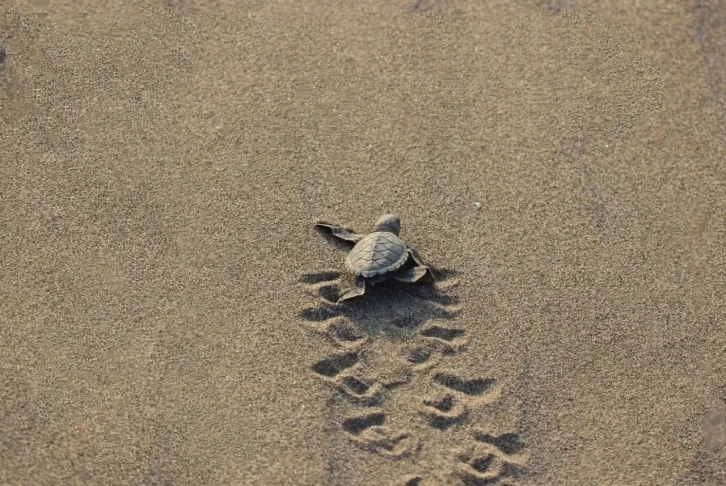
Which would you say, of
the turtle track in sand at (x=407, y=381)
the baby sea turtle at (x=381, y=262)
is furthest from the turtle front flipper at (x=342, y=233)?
the turtle track in sand at (x=407, y=381)

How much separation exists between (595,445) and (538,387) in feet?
1.00

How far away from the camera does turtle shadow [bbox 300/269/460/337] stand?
3.25 m

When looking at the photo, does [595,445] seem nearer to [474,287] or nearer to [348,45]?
[474,287]

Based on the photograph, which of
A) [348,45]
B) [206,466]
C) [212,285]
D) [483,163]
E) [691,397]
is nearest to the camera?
[206,466]

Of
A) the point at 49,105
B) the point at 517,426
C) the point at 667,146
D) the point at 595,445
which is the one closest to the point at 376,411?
the point at 517,426

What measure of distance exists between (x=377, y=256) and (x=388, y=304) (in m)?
0.23

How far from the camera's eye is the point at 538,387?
10.2 feet

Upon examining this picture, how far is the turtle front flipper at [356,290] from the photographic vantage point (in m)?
3.25

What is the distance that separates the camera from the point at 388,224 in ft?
11.2

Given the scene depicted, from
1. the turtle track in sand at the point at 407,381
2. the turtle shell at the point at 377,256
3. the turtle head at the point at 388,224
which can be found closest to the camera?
the turtle track in sand at the point at 407,381

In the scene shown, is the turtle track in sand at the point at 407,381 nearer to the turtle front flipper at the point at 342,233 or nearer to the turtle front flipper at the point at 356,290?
the turtle front flipper at the point at 356,290

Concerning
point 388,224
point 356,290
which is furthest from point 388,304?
point 388,224

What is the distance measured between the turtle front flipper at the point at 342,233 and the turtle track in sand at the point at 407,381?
168 millimetres

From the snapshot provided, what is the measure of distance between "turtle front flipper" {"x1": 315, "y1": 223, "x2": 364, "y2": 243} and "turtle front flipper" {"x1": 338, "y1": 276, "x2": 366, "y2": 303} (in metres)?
0.21
